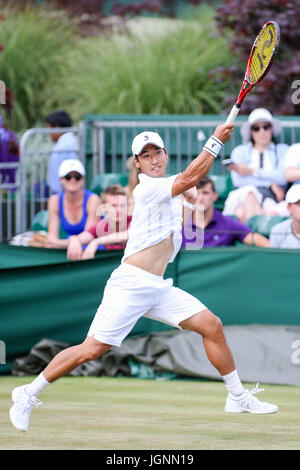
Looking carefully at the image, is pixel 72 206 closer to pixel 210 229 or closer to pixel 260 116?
pixel 210 229

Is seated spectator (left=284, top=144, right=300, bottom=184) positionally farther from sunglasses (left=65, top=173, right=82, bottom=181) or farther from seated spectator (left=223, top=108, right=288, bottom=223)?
sunglasses (left=65, top=173, right=82, bottom=181)

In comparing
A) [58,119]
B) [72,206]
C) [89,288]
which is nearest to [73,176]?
[72,206]

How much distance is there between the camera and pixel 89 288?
906cm

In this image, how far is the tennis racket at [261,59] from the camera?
5820 millimetres

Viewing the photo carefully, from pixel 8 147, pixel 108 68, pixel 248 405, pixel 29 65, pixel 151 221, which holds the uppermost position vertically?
pixel 29 65

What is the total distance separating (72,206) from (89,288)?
0.87 m

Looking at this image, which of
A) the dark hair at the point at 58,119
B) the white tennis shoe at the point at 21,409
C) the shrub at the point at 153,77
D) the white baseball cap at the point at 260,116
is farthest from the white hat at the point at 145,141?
the shrub at the point at 153,77

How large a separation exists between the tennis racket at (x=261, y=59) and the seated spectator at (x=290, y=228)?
8.52 ft

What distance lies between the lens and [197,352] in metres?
8.53

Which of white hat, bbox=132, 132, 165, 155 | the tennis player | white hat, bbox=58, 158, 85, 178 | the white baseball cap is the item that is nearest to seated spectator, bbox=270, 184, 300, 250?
the white baseball cap

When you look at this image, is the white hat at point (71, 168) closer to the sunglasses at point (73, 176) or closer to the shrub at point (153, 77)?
the sunglasses at point (73, 176)

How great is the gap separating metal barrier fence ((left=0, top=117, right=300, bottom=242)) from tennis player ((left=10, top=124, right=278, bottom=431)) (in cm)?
466

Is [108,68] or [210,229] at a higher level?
[108,68]
